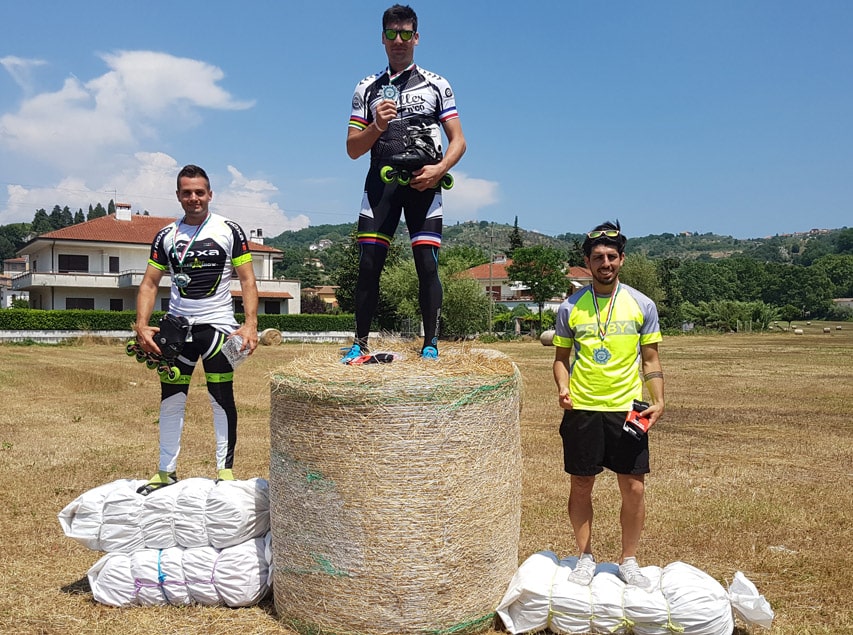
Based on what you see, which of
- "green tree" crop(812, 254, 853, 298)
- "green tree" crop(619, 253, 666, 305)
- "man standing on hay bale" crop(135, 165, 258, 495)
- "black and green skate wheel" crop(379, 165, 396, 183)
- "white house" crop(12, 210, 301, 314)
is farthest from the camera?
"green tree" crop(812, 254, 853, 298)

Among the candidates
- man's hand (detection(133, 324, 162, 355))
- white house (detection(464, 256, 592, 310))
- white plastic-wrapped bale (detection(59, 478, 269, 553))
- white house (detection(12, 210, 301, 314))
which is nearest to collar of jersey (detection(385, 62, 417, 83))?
man's hand (detection(133, 324, 162, 355))

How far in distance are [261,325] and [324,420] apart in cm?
3615

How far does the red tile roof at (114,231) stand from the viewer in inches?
1687

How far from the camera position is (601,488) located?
7016 millimetres

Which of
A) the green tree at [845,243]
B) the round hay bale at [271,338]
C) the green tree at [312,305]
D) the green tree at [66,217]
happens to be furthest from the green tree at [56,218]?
the green tree at [845,243]

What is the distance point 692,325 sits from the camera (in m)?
69.9

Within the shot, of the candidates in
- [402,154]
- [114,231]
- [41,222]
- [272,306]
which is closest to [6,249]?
[41,222]

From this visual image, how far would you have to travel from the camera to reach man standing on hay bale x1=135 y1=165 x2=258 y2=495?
15.4ft

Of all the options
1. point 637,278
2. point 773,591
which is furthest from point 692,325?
point 773,591

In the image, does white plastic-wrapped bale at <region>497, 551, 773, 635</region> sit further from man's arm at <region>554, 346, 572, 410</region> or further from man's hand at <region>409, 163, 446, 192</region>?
man's hand at <region>409, 163, 446, 192</region>

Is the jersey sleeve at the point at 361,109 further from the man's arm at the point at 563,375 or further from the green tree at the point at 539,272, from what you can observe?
the green tree at the point at 539,272

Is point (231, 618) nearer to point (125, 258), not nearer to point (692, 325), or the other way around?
point (125, 258)

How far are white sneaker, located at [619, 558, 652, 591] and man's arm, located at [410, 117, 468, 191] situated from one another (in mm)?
2506

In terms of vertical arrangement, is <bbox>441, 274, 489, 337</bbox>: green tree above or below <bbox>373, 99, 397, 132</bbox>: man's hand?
below
